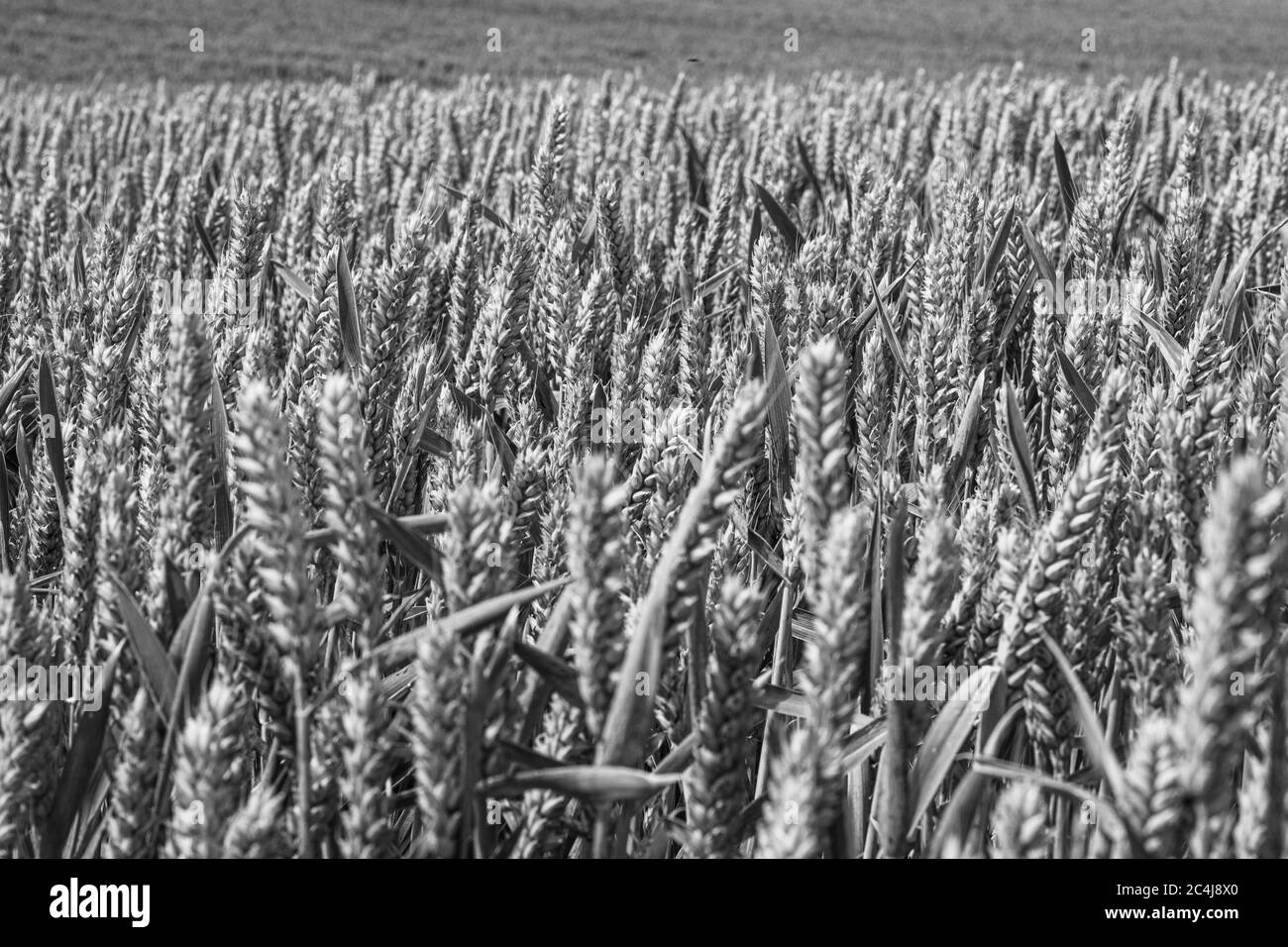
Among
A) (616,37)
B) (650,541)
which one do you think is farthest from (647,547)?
(616,37)

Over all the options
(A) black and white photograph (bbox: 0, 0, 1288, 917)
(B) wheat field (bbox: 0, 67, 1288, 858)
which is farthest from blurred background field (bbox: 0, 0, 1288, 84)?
(B) wheat field (bbox: 0, 67, 1288, 858)

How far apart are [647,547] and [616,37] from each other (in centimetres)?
2057

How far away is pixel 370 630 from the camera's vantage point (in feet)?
3.40

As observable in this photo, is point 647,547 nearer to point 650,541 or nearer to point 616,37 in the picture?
point 650,541

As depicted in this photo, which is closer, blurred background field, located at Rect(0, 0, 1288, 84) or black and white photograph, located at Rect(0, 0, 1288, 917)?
black and white photograph, located at Rect(0, 0, 1288, 917)

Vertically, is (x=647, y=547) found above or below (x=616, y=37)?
below

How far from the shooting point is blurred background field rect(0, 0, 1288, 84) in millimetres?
15523

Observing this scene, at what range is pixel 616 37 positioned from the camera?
20.8 meters

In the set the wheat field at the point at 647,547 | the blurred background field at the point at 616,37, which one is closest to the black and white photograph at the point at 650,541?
the wheat field at the point at 647,547

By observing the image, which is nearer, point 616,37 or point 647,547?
point 647,547

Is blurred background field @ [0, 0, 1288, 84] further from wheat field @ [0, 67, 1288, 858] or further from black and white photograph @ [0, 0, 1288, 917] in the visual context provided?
wheat field @ [0, 67, 1288, 858]

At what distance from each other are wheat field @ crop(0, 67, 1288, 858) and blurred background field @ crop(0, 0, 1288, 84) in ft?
36.7

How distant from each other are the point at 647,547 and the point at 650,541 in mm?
72
